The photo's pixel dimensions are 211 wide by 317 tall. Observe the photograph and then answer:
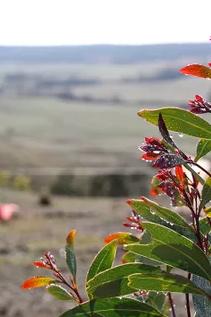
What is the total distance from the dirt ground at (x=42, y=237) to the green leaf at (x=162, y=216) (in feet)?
A: 15.8

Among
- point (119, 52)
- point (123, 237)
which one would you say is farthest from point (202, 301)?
point (119, 52)

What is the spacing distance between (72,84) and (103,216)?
85.4m

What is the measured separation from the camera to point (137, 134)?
54.0 m

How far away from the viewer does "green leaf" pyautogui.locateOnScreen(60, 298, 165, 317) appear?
0.85 metres

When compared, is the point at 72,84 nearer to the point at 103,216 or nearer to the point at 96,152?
the point at 96,152

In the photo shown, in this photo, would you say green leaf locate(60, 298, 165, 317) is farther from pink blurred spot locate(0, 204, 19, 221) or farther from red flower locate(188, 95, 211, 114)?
pink blurred spot locate(0, 204, 19, 221)

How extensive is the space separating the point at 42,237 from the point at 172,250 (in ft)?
27.3

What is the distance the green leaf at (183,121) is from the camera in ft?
2.91

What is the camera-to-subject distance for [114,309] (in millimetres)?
877

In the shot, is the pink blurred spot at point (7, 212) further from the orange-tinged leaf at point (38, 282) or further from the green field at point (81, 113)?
the orange-tinged leaf at point (38, 282)

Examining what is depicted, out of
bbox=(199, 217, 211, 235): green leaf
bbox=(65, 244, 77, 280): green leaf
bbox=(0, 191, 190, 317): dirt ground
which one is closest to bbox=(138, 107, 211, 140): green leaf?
bbox=(199, 217, 211, 235): green leaf

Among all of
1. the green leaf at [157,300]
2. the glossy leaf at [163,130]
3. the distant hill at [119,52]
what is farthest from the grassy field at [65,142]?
the distant hill at [119,52]

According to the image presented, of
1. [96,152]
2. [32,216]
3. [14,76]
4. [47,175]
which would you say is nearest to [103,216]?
[32,216]

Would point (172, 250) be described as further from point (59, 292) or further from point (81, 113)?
point (81, 113)
